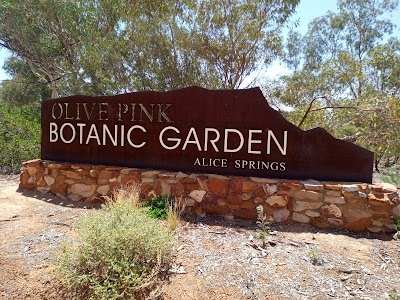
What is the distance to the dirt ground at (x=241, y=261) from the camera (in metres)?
2.92

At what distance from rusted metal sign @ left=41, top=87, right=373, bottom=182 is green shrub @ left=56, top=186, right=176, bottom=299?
1976 millimetres

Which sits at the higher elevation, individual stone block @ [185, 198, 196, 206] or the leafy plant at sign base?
individual stone block @ [185, 198, 196, 206]

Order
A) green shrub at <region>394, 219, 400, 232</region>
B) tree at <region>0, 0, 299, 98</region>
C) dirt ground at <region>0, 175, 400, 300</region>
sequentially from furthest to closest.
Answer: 1. tree at <region>0, 0, 299, 98</region>
2. green shrub at <region>394, 219, 400, 232</region>
3. dirt ground at <region>0, 175, 400, 300</region>

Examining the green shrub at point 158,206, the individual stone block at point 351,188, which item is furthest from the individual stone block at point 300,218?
the green shrub at point 158,206

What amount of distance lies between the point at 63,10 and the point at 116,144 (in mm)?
9911

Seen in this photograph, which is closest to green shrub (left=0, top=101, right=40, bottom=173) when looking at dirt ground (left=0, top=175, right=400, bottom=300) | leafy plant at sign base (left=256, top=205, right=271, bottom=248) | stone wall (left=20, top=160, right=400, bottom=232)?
stone wall (left=20, top=160, right=400, bottom=232)

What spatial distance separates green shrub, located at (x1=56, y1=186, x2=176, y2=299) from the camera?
2.74 m

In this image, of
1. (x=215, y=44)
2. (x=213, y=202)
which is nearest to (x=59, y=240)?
(x=213, y=202)

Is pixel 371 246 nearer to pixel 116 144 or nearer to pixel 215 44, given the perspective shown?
pixel 116 144

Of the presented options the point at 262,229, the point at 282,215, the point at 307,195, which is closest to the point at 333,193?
the point at 307,195

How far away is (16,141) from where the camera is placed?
28.3 feet

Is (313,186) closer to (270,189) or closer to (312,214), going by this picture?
(312,214)

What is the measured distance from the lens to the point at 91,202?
17.9ft

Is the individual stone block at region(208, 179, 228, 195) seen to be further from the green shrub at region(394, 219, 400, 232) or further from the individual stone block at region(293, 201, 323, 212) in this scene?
the green shrub at region(394, 219, 400, 232)
